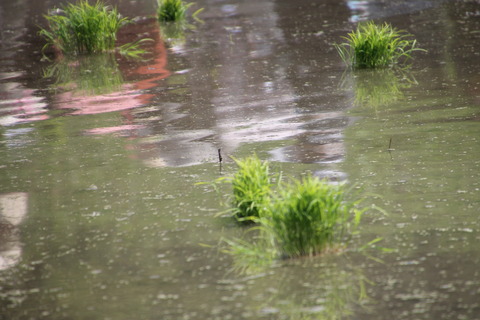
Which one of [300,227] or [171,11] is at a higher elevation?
[171,11]

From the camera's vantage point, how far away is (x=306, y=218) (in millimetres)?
3344

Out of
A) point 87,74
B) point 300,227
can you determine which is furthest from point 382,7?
point 300,227

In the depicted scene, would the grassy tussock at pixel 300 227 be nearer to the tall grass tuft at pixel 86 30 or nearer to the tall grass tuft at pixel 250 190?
the tall grass tuft at pixel 250 190

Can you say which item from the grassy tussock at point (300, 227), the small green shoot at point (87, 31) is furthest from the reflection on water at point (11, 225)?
the small green shoot at point (87, 31)

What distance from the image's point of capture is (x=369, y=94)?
21.9 feet

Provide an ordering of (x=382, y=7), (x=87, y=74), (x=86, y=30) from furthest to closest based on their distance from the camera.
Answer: (x=382, y=7), (x=86, y=30), (x=87, y=74)

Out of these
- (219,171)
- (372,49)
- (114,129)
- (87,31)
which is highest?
(87,31)

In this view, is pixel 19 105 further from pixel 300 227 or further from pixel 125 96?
pixel 300 227

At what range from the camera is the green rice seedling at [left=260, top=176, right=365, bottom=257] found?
3338 mm

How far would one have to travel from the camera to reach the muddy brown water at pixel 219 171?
3.12 meters

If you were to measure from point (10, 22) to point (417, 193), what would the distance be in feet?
32.6

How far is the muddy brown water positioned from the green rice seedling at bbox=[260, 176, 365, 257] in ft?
0.25

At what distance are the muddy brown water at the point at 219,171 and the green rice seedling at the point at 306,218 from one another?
3.0 inches

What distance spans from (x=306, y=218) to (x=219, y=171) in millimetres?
1486
